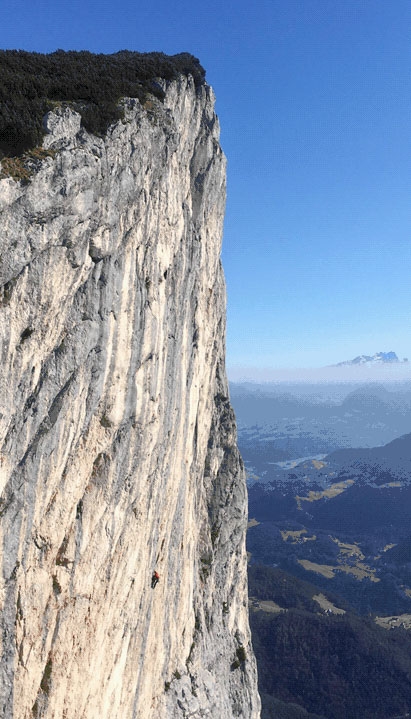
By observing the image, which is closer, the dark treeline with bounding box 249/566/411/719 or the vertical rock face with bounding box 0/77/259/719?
the vertical rock face with bounding box 0/77/259/719

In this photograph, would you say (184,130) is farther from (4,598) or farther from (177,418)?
(4,598)

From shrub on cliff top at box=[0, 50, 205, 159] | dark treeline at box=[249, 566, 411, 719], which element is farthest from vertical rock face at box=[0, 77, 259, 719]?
dark treeline at box=[249, 566, 411, 719]

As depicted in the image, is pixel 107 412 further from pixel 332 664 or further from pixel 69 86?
pixel 332 664

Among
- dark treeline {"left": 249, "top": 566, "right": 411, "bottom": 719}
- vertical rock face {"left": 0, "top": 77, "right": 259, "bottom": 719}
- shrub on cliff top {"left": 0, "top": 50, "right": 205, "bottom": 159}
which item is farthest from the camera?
dark treeline {"left": 249, "top": 566, "right": 411, "bottom": 719}

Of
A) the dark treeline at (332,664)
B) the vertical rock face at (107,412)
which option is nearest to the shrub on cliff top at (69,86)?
the vertical rock face at (107,412)

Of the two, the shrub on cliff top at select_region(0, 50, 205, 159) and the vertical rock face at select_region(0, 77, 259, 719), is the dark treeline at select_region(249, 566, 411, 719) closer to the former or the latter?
the vertical rock face at select_region(0, 77, 259, 719)
